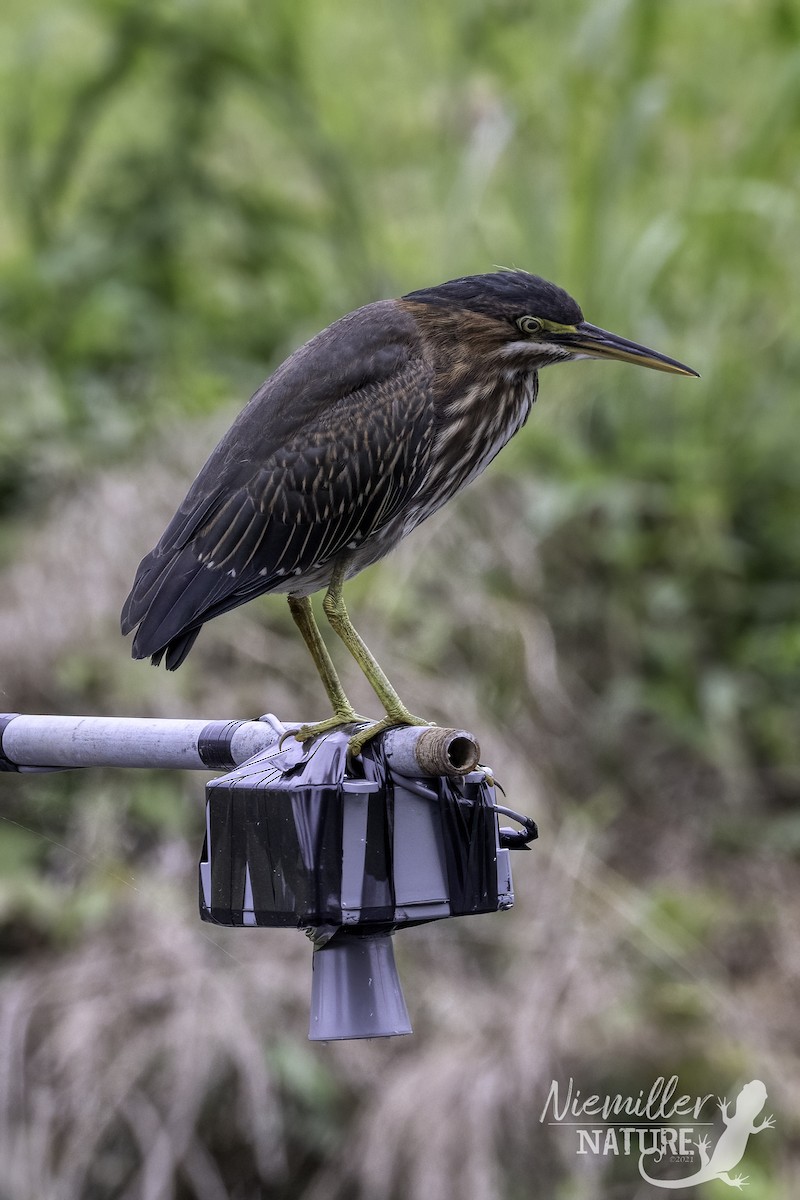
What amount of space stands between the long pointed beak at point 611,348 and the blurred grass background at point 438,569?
1412mm

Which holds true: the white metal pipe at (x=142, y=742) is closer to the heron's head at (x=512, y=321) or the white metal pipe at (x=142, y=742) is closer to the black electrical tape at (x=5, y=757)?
the black electrical tape at (x=5, y=757)

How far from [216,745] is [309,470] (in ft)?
3.13

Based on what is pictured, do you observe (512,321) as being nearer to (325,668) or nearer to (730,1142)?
(325,668)

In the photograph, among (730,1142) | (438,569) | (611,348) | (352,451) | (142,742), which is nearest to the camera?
(142,742)

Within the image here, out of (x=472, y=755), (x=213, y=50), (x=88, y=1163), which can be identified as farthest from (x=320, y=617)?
(x=472, y=755)

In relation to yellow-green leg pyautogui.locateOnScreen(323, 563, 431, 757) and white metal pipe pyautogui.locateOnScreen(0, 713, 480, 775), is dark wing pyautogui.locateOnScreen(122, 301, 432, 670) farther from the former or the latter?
white metal pipe pyautogui.locateOnScreen(0, 713, 480, 775)

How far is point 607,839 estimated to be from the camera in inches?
187

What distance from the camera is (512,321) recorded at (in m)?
2.98

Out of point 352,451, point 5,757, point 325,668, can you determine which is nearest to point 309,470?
point 352,451

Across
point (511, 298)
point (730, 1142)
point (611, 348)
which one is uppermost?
point (511, 298)

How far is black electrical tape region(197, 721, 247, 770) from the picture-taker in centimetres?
196

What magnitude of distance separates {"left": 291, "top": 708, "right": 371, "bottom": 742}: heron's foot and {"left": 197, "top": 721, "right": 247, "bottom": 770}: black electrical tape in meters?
0.08

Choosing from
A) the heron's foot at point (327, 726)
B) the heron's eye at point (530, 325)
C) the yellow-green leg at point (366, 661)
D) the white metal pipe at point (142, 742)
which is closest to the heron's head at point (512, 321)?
the heron's eye at point (530, 325)

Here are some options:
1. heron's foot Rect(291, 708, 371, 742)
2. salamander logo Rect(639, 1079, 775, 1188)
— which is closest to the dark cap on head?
heron's foot Rect(291, 708, 371, 742)
